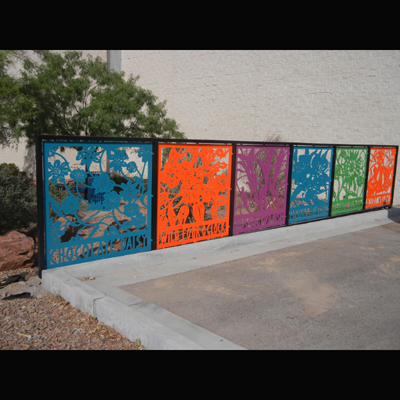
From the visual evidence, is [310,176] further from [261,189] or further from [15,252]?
[15,252]

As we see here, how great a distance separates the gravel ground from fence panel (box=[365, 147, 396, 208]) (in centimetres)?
765

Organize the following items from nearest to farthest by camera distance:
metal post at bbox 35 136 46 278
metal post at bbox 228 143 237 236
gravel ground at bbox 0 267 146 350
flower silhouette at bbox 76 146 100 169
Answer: gravel ground at bbox 0 267 146 350
metal post at bbox 35 136 46 278
flower silhouette at bbox 76 146 100 169
metal post at bbox 228 143 237 236

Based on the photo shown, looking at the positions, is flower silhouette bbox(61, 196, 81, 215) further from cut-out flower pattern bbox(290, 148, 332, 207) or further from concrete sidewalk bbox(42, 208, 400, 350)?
cut-out flower pattern bbox(290, 148, 332, 207)

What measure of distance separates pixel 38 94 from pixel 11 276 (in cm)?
544

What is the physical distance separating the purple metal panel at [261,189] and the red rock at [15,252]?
3176 millimetres

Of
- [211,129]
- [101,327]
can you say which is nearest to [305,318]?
[101,327]

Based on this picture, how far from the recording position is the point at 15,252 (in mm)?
5414

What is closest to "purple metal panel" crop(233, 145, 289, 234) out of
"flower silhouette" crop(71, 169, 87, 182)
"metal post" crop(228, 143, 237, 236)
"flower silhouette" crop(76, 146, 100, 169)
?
"metal post" crop(228, 143, 237, 236)

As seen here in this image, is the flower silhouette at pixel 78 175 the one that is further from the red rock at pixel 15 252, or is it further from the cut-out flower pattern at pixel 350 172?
the cut-out flower pattern at pixel 350 172

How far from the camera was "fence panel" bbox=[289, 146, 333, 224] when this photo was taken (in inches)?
301

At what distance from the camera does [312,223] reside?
7.89 meters

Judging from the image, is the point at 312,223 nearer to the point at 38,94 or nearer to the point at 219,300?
the point at 219,300

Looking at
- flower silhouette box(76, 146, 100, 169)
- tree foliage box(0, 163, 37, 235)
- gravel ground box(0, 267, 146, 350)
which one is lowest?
gravel ground box(0, 267, 146, 350)
